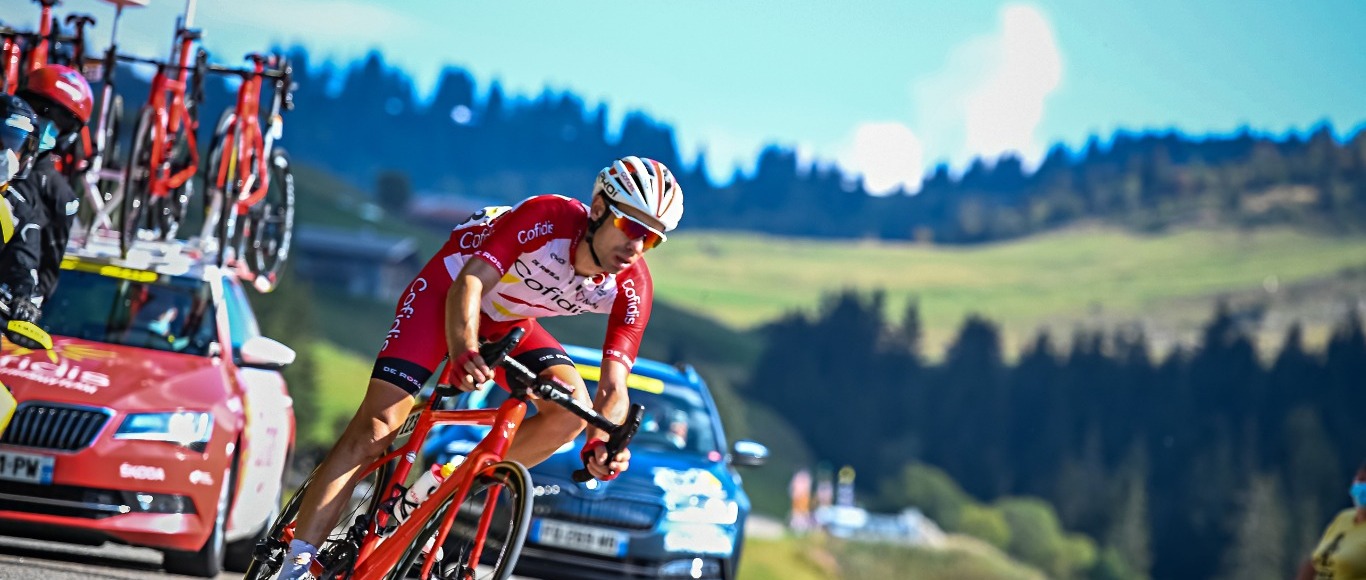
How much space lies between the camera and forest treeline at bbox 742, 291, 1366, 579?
515 ft

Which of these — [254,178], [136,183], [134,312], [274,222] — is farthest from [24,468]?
[274,222]

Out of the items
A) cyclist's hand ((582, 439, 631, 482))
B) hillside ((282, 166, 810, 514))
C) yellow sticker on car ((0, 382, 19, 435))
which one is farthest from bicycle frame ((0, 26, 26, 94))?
hillside ((282, 166, 810, 514))

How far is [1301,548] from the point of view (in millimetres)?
139875

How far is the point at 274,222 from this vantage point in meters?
12.4

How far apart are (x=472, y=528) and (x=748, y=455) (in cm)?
552

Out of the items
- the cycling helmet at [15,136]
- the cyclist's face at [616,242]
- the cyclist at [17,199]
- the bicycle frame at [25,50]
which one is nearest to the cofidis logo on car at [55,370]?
the cyclist at [17,199]

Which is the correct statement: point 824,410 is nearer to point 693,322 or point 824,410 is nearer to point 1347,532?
point 693,322

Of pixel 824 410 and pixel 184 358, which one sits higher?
pixel 184 358

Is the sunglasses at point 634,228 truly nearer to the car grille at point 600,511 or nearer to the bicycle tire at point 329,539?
the bicycle tire at point 329,539

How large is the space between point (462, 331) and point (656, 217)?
2.62ft

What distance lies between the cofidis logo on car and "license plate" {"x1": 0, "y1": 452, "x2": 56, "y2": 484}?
1.30 ft

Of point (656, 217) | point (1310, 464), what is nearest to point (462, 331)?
point (656, 217)

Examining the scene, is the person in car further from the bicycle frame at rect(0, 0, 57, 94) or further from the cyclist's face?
Answer: the cyclist's face

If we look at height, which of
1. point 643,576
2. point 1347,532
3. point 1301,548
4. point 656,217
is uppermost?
point 656,217
